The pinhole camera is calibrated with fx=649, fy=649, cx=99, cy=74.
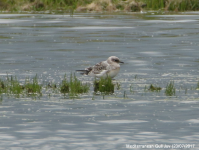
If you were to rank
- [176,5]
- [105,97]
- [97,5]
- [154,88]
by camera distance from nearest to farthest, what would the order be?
[105,97], [154,88], [176,5], [97,5]

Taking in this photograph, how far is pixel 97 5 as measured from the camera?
47.5m

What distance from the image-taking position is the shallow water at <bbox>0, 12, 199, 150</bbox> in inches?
332

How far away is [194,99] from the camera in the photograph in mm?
11375

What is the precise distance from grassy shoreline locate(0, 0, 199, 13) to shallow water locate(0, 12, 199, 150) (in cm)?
1520

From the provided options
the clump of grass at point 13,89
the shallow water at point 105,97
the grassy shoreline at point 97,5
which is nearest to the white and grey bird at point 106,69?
the shallow water at point 105,97

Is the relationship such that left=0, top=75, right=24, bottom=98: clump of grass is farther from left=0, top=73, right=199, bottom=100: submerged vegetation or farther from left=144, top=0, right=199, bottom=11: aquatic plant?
left=144, top=0, right=199, bottom=11: aquatic plant

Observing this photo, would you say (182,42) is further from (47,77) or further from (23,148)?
(23,148)

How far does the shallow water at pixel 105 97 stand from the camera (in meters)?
8.44

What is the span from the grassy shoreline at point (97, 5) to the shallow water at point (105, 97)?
1520 cm

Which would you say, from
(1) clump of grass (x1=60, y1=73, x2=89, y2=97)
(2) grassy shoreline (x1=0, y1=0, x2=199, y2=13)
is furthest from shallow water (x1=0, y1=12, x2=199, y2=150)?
(2) grassy shoreline (x1=0, y1=0, x2=199, y2=13)

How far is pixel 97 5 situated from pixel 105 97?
119 feet

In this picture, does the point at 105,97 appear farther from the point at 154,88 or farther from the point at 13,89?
the point at 13,89

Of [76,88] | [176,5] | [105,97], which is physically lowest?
[176,5]

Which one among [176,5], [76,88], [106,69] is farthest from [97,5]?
[76,88]
